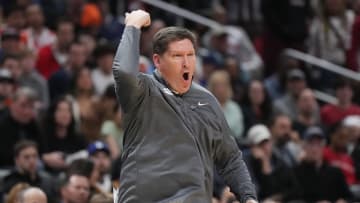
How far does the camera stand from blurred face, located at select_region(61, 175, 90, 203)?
8.34m

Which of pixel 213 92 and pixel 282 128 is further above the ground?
pixel 213 92

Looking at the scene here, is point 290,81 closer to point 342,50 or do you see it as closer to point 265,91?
point 265,91

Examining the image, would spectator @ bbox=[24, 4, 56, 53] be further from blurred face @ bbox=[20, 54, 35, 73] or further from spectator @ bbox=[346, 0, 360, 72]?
spectator @ bbox=[346, 0, 360, 72]

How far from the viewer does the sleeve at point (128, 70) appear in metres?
4.80

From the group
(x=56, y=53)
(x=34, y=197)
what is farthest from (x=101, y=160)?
(x=56, y=53)

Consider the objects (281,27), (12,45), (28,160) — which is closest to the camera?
(28,160)

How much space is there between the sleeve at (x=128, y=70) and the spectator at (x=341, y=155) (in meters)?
6.63

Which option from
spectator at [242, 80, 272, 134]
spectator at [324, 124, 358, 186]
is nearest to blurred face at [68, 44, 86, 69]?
spectator at [242, 80, 272, 134]

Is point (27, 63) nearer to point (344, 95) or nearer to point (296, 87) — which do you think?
point (296, 87)

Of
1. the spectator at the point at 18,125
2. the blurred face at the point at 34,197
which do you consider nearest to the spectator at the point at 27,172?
the spectator at the point at 18,125

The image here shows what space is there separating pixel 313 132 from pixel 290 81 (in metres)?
1.82

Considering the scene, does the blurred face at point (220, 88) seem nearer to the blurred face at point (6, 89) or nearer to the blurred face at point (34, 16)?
the blurred face at point (34, 16)

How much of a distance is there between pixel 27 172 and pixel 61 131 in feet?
3.84

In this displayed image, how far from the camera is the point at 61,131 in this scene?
10.1 metres
